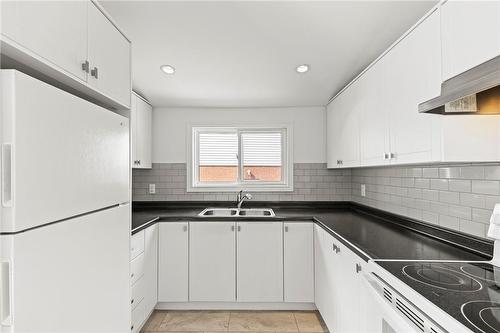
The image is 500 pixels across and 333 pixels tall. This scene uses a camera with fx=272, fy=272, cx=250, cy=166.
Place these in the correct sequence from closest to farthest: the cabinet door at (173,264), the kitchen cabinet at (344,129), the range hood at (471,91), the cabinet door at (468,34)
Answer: the range hood at (471,91) < the cabinet door at (468,34) < the kitchen cabinet at (344,129) < the cabinet door at (173,264)

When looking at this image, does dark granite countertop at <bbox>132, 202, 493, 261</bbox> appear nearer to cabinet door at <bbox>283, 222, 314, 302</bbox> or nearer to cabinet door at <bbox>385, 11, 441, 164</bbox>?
cabinet door at <bbox>283, 222, 314, 302</bbox>

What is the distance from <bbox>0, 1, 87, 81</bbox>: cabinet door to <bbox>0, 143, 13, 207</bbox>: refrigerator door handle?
1.12 ft

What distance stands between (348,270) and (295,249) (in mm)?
903

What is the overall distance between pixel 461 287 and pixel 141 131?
Answer: 2.90 metres

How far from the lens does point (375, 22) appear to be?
194 centimetres

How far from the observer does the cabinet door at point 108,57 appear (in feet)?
4.16

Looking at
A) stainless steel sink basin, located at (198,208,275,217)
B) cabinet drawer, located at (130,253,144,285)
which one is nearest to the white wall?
stainless steel sink basin, located at (198,208,275,217)

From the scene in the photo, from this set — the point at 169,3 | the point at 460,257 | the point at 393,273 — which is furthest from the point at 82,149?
the point at 460,257

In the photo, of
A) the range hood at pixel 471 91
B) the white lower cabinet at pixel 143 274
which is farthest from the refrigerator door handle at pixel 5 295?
the range hood at pixel 471 91

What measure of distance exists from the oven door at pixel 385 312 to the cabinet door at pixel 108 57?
1.62 m

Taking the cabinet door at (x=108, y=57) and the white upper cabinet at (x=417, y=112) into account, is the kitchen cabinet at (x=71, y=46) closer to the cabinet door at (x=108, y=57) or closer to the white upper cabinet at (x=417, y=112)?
the cabinet door at (x=108, y=57)

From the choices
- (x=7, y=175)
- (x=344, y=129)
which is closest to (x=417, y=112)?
(x=344, y=129)

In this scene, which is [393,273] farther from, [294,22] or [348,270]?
[294,22]

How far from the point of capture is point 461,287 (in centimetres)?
106
